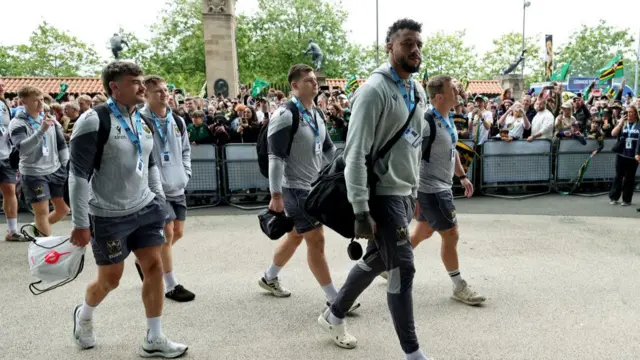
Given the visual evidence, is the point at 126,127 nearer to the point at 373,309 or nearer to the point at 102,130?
the point at 102,130

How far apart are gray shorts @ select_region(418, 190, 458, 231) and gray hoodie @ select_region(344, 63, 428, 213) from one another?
1.14 meters

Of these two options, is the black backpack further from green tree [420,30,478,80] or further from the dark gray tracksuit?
green tree [420,30,478,80]

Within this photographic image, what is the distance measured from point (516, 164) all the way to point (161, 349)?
327 inches

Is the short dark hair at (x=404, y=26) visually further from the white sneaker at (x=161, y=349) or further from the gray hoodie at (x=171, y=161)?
the white sneaker at (x=161, y=349)

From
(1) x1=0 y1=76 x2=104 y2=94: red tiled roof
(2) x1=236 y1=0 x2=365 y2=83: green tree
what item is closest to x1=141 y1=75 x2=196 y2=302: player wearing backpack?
(1) x1=0 y1=76 x2=104 y2=94: red tiled roof

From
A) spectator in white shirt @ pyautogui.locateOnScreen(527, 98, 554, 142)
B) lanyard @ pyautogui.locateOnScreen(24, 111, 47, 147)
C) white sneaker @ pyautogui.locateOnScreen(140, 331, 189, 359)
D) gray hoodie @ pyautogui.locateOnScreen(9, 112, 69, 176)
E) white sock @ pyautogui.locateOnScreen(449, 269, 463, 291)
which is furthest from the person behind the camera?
spectator in white shirt @ pyautogui.locateOnScreen(527, 98, 554, 142)

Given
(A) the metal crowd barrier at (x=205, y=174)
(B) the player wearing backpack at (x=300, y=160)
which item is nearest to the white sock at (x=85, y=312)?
(B) the player wearing backpack at (x=300, y=160)

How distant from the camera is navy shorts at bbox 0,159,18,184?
6.16 metres

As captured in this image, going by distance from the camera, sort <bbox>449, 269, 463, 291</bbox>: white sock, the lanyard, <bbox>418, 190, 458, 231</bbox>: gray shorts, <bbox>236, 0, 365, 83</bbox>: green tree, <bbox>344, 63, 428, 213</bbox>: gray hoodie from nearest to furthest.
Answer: <bbox>344, 63, 428, 213</bbox>: gray hoodie < <bbox>418, 190, 458, 231</bbox>: gray shorts < <bbox>449, 269, 463, 291</bbox>: white sock < the lanyard < <bbox>236, 0, 365, 83</bbox>: green tree

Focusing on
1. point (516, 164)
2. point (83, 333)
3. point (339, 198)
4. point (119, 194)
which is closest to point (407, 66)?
point (339, 198)

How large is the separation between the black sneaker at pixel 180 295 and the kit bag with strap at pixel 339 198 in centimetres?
186

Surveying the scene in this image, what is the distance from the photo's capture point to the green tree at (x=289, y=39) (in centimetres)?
3791

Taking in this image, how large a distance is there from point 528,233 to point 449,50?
48835 millimetres

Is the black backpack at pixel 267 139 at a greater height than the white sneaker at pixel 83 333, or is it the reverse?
the black backpack at pixel 267 139
